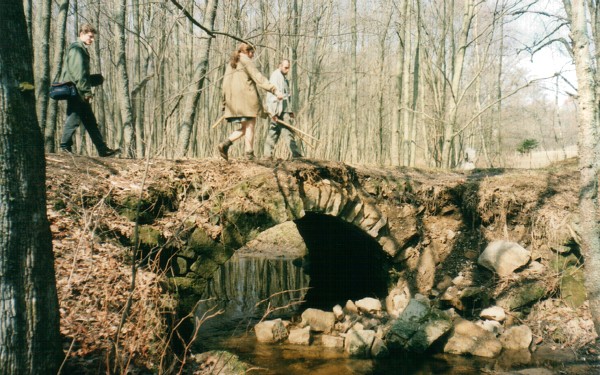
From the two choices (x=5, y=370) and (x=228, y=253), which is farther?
(x=228, y=253)

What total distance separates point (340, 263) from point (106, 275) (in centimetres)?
771

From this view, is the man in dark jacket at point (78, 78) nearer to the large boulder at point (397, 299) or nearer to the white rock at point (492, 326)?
the large boulder at point (397, 299)

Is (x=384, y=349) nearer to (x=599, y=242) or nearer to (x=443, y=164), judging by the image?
(x=599, y=242)

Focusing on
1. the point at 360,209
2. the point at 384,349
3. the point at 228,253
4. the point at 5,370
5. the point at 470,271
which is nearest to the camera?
the point at 5,370

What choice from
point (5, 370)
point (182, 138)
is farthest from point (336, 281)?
point (5, 370)

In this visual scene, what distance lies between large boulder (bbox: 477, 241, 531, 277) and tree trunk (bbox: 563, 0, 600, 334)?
7.78ft

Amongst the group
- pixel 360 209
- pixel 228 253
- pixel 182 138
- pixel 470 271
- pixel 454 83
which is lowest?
pixel 470 271

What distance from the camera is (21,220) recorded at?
2852 mm

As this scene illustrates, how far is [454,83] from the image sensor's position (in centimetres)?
1124

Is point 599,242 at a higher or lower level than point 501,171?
lower

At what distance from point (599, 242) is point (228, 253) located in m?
4.80

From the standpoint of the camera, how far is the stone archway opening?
9055mm

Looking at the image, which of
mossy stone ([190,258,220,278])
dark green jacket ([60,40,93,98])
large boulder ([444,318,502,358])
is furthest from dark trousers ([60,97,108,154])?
large boulder ([444,318,502,358])

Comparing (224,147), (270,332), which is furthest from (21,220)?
(270,332)
